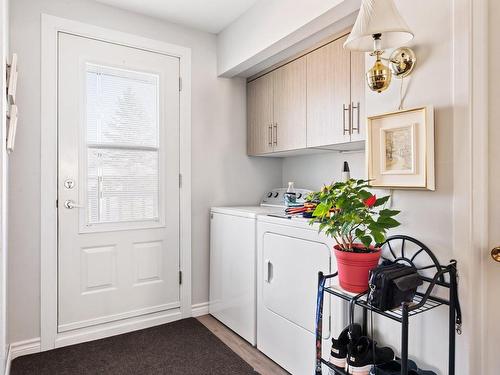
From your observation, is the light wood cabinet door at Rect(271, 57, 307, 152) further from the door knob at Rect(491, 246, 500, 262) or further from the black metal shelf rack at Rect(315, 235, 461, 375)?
the door knob at Rect(491, 246, 500, 262)

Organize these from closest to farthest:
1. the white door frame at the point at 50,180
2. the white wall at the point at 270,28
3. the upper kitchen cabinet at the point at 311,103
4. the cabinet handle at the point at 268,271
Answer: the white wall at the point at 270,28 < the upper kitchen cabinet at the point at 311,103 < the cabinet handle at the point at 268,271 < the white door frame at the point at 50,180

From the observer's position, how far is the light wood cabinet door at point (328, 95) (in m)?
1.96

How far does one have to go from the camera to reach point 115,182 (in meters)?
2.46

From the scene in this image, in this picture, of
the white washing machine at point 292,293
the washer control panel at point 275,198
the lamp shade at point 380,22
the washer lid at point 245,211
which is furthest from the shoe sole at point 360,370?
the washer control panel at point 275,198

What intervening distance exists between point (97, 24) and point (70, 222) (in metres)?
1.42

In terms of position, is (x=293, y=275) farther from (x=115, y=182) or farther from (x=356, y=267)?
(x=115, y=182)

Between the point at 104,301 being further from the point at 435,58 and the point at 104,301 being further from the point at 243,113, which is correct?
the point at 435,58

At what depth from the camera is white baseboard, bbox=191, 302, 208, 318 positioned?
279 cm

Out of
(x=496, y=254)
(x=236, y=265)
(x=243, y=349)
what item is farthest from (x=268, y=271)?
(x=496, y=254)

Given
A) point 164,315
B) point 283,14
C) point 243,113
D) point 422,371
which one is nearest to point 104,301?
point 164,315

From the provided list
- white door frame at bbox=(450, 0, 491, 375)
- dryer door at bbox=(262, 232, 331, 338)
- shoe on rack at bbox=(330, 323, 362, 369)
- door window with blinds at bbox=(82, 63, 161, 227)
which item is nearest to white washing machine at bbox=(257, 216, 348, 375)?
dryer door at bbox=(262, 232, 331, 338)

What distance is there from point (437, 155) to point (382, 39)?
0.51m

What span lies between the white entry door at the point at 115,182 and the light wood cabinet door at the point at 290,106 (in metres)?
0.82

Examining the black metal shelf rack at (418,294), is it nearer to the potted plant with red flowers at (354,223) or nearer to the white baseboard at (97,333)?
the potted plant with red flowers at (354,223)
